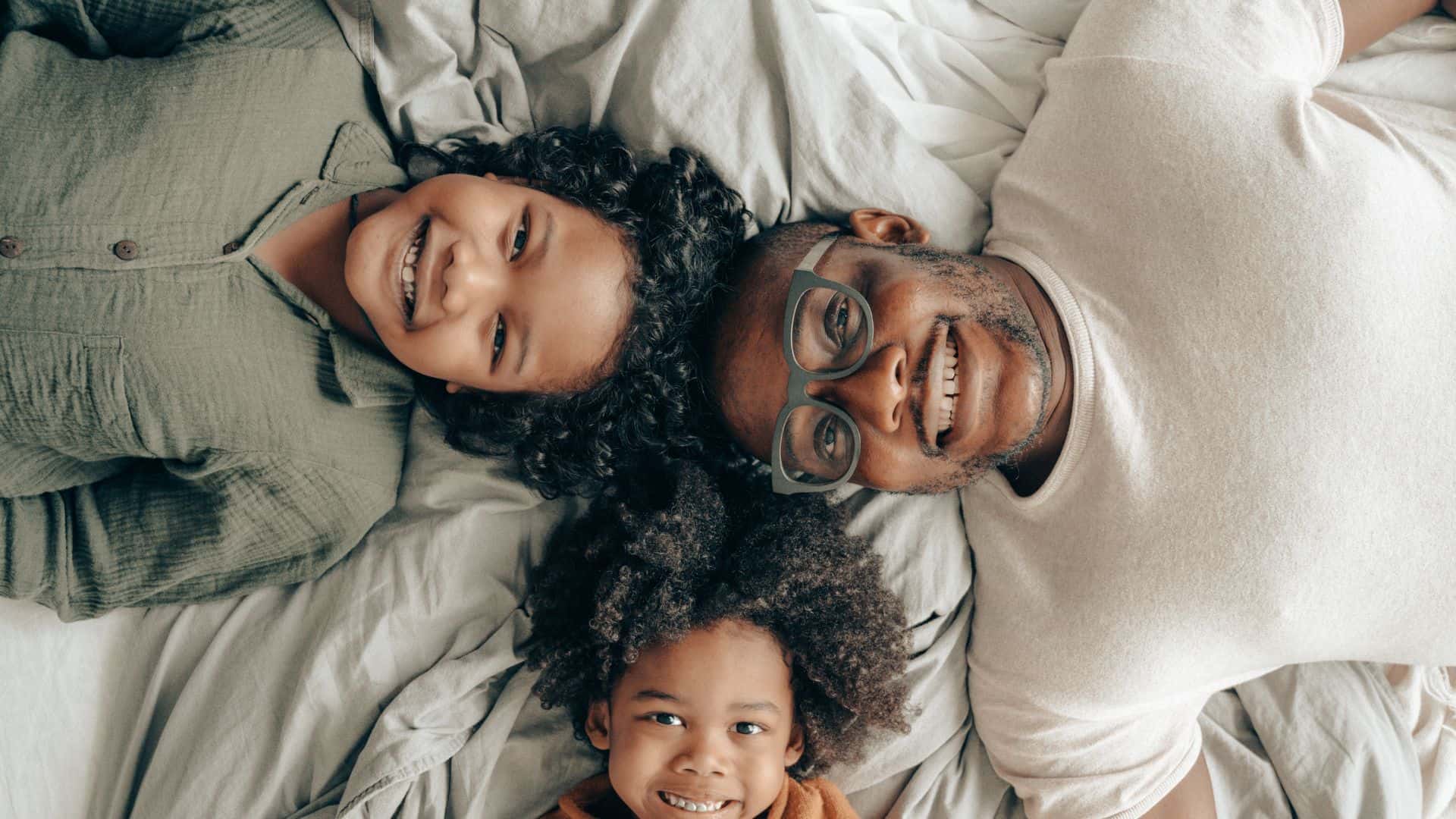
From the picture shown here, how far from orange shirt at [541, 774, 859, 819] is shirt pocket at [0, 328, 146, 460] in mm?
992

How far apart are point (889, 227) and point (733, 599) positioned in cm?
73

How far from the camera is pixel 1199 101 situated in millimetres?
1580

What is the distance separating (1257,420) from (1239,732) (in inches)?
29.2

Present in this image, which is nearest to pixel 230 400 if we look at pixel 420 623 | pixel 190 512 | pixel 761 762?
pixel 190 512

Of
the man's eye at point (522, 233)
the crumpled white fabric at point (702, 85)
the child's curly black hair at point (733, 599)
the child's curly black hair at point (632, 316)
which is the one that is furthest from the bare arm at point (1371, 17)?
the man's eye at point (522, 233)

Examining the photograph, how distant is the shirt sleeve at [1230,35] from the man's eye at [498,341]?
117cm

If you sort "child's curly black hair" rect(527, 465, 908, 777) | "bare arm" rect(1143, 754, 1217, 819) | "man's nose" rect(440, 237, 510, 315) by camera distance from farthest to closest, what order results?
"bare arm" rect(1143, 754, 1217, 819), "child's curly black hair" rect(527, 465, 908, 777), "man's nose" rect(440, 237, 510, 315)

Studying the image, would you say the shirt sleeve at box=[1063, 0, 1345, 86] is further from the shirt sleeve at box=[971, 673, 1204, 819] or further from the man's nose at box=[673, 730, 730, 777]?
the man's nose at box=[673, 730, 730, 777]

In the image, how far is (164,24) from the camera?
1.65m

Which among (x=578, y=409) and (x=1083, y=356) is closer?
(x=1083, y=356)

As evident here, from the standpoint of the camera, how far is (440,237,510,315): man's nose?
144 cm

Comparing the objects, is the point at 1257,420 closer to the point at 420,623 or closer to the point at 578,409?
the point at 578,409

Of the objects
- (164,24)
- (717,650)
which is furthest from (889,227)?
(164,24)

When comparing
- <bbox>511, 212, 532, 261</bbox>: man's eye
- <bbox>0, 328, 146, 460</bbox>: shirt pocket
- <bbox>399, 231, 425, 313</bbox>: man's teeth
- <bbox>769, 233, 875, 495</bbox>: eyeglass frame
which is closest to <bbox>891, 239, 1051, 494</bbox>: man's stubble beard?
<bbox>769, 233, 875, 495</bbox>: eyeglass frame
